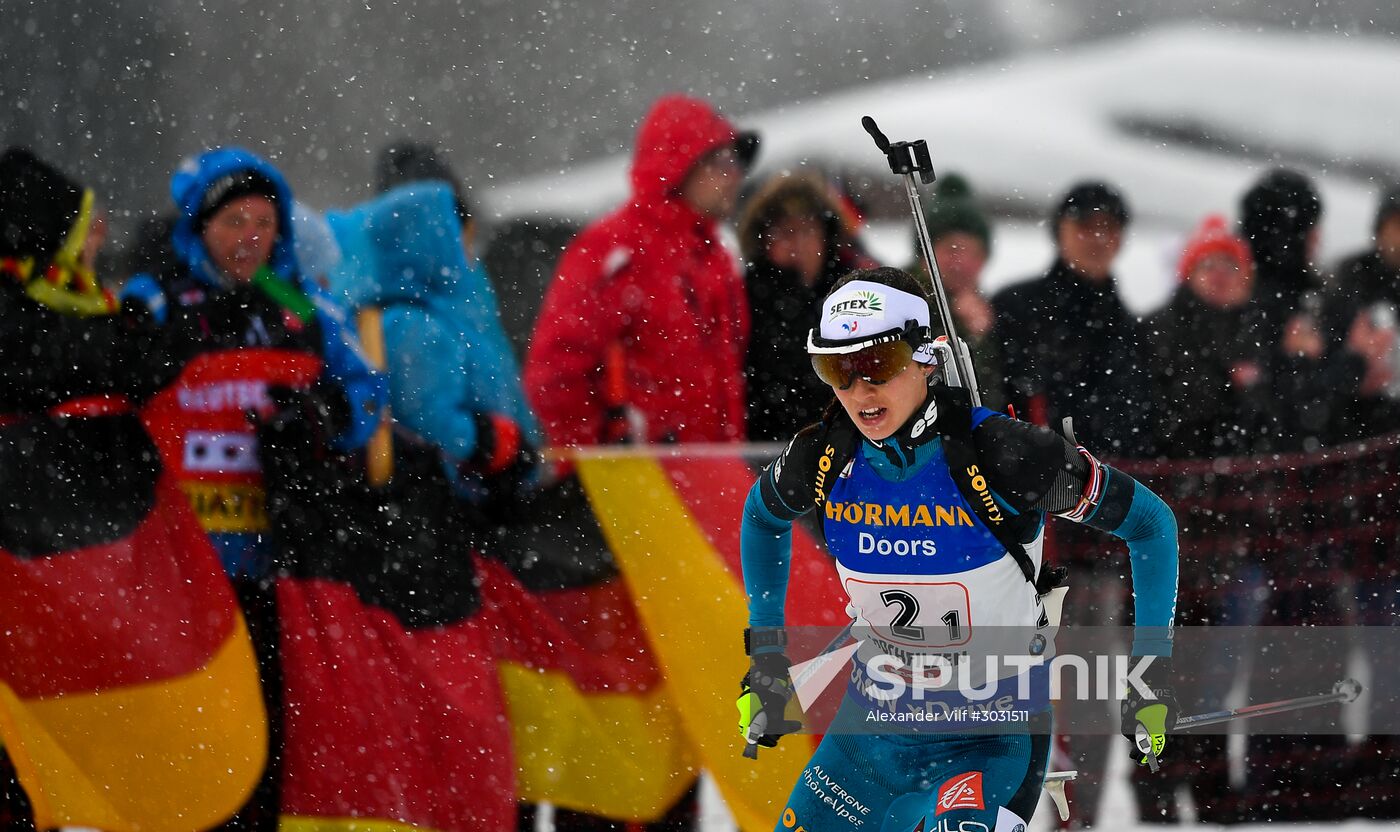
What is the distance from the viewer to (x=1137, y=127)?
74.3 ft

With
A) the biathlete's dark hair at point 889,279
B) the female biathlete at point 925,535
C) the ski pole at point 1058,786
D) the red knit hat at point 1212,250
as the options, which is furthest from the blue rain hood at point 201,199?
the red knit hat at point 1212,250

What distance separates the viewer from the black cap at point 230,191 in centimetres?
466

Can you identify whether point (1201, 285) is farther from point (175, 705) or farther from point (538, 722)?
point (175, 705)

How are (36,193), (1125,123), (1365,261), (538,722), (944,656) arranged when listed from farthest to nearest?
(1125,123)
(1365,261)
(538,722)
(36,193)
(944,656)

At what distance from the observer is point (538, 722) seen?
16.4ft

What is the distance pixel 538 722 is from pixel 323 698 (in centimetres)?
69

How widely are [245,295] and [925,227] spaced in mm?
2097

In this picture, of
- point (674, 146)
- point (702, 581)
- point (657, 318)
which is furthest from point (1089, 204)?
point (702, 581)

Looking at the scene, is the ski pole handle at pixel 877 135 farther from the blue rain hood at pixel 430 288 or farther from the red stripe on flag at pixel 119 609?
the red stripe on flag at pixel 119 609

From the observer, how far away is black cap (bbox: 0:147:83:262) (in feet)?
14.7

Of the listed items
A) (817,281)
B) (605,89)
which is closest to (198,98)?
(605,89)

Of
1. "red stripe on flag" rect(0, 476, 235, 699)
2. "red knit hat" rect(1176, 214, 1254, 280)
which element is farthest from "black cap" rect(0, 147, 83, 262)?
"red knit hat" rect(1176, 214, 1254, 280)

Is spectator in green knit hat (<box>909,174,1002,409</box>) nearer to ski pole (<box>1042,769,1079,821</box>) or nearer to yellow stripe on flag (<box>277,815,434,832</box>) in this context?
ski pole (<box>1042,769,1079,821</box>)

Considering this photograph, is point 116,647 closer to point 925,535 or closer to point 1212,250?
point 925,535
